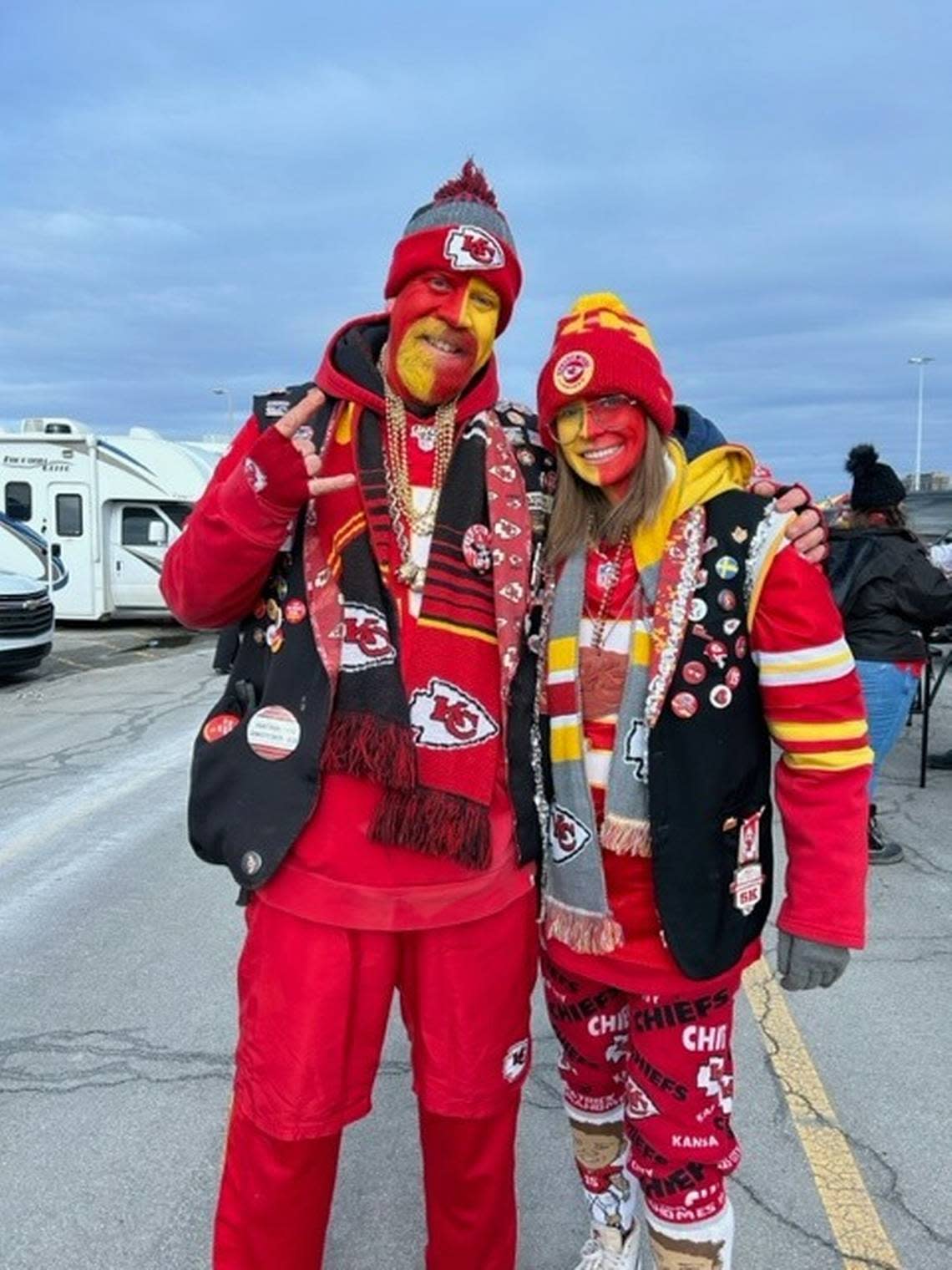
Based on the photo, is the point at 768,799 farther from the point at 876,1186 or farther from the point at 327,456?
the point at 876,1186

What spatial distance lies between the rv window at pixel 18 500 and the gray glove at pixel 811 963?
16.2m

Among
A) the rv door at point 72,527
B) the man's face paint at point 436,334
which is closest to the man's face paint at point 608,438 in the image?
the man's face paint at point 436,334

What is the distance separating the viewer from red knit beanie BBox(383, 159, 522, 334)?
6.28 ft

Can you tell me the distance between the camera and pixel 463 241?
75.4 inches

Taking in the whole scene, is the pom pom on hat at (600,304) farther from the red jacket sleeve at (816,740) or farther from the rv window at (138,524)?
the rv window at (138,524)

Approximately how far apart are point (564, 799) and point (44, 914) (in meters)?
3.20

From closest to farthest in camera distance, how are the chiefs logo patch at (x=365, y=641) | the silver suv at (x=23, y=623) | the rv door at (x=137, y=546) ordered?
1. the chiefs logo patch at (x=365, y=641)
2. the silver suv at (x=23, y=623)
3. the rv door at (x=137, y=546)

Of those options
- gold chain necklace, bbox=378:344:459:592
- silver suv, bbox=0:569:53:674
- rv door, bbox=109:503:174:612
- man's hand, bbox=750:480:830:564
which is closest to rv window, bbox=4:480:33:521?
rv door, bbox=109:503:174:612

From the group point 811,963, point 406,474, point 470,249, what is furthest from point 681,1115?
point 470,249

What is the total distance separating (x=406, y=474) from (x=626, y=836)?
755 millimetres

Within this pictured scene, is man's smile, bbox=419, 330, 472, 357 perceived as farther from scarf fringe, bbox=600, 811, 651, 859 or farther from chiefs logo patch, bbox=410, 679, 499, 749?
scarf fringe, bbox=600, 811, 651, 859

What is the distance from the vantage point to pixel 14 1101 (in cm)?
298

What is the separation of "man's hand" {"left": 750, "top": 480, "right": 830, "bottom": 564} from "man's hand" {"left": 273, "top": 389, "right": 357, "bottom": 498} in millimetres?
769

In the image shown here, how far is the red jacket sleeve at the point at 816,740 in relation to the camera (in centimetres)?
185
